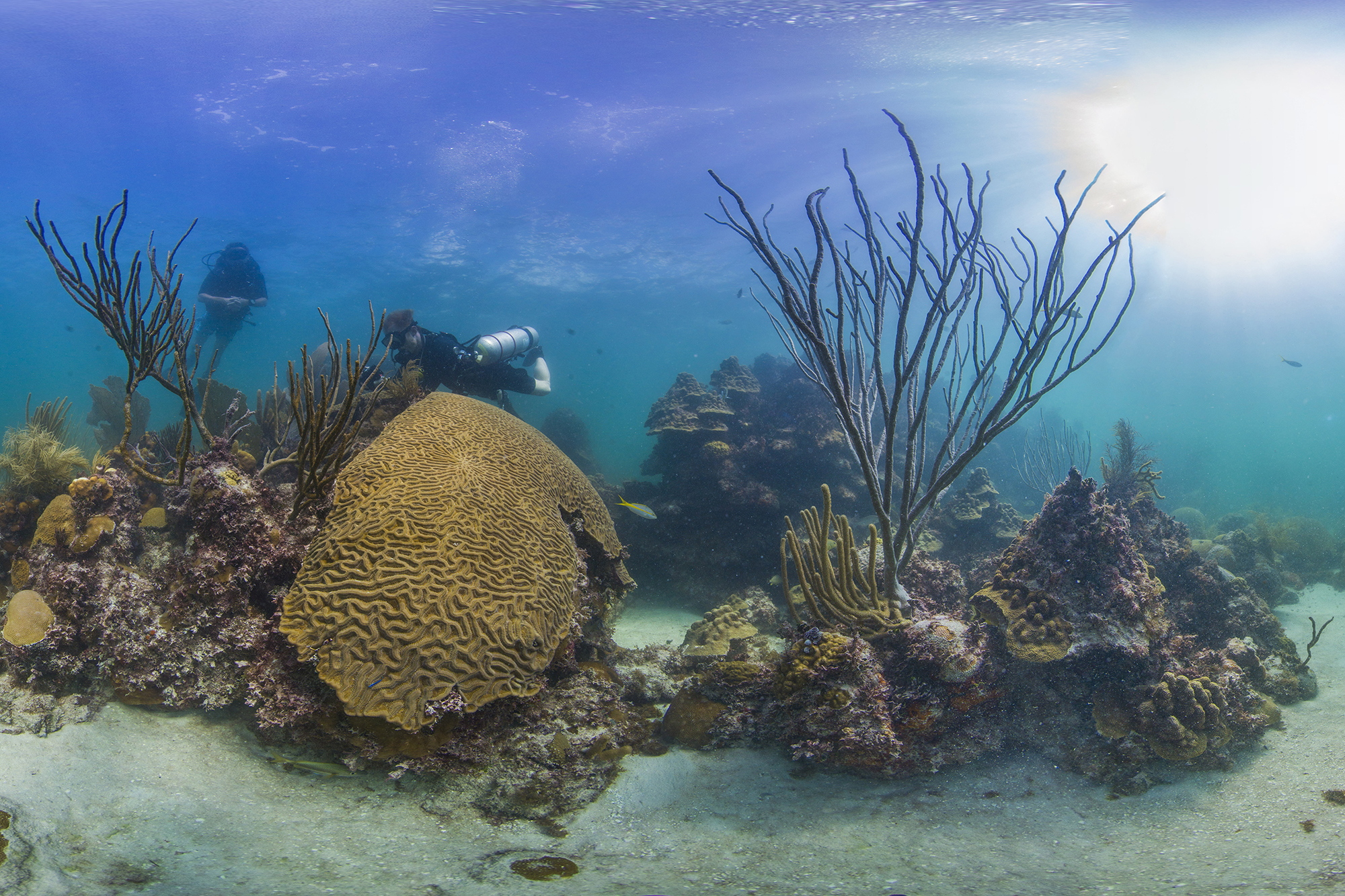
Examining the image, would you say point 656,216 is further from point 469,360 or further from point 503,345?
point 469,360

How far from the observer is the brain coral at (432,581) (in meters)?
3.03

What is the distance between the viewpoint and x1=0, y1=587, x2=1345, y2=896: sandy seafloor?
248 centimetres

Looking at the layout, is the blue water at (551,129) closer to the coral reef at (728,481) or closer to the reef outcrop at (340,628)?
the coral reef at (728,481)

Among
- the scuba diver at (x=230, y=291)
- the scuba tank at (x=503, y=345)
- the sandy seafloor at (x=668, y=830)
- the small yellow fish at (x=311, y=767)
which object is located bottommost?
the sandy seafloor at (x=668, y=830)

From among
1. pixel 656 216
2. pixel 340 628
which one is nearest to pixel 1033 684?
pixel 340 628

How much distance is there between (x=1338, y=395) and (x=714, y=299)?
156m

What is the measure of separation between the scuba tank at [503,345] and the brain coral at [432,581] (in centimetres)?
354

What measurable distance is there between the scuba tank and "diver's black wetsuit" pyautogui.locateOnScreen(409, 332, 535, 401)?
10cm

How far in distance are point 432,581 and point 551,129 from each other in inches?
908

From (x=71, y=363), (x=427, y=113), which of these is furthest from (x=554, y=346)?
(x=71, y=363)

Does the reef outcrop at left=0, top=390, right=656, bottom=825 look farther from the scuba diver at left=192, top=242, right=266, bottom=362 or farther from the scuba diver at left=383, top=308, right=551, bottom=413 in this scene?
the scuba diver at left=192, top=242, right=266, bottom=362

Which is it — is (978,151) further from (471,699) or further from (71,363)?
(71,363)

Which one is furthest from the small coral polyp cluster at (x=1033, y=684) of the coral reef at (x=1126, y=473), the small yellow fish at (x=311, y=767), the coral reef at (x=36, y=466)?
the coral reef at (x=36, y=466)

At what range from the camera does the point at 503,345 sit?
905cm
